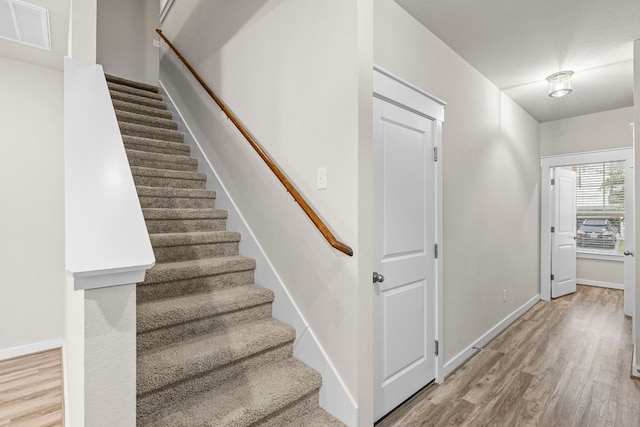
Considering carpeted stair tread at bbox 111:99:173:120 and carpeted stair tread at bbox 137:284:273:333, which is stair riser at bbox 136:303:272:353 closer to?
carpeted stair tread at bbox 137:284:273:333

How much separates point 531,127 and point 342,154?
162 inches

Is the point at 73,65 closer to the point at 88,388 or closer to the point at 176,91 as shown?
the point at 88,388

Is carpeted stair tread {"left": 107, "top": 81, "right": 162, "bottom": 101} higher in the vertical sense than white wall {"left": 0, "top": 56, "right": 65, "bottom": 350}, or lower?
higher

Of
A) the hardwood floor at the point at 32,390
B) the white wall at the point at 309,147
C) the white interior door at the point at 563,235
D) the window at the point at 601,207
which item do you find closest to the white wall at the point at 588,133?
the white interior door at the point at 563,235

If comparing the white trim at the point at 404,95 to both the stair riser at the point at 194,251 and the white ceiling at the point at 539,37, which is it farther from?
the stair riser at the point at 194,251

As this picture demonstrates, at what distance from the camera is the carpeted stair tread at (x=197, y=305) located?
5.46ft

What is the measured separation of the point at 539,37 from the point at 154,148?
3.48m

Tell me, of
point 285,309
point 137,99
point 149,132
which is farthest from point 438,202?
point 137,99

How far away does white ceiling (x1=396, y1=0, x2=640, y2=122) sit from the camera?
216 centimetres

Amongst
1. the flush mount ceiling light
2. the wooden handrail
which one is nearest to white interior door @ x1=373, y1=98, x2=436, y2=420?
the wooden handrail

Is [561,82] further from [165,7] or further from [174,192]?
[165,7]

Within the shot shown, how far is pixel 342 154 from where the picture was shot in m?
1.68

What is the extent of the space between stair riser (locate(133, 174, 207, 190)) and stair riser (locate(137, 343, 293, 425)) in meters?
1.76

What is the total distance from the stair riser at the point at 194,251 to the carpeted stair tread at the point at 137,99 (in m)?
2.41
